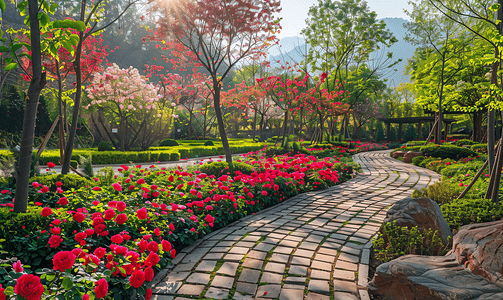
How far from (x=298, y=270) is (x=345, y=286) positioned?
465 mm

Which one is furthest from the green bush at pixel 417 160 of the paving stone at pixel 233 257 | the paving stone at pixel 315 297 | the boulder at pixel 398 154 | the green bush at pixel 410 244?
the paving stone at pixel 315 297

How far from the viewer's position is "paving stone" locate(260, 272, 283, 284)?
2.70m

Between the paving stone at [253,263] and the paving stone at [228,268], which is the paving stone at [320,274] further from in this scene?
the paving stone at [228,268]

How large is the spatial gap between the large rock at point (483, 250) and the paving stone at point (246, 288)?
197cm

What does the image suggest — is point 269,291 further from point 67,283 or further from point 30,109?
point 30,109

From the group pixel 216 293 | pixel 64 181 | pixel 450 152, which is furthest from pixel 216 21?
pixel 450 152

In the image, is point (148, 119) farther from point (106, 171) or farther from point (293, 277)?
point (293, 277)

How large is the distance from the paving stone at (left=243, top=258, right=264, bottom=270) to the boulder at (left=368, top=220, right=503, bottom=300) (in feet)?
3.48

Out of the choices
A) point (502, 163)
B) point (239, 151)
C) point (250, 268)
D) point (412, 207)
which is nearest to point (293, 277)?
point (250, 268)

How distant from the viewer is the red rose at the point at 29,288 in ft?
5.36

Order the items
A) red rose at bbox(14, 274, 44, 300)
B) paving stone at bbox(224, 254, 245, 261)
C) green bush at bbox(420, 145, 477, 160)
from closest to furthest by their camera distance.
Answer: red rose at bbox(14, 274, 44, 300) → paving stone at bbox(224, 254, 245, 261) → green bush at bbox(420, 145, 477, 160)

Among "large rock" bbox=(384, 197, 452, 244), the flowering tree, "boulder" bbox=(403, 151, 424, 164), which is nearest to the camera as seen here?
"large rock" bbox=(384, 197, 452, 244)

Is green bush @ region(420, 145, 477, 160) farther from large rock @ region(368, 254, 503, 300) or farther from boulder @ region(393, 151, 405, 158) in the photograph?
large rock @ region(368, 254, 503, 300)

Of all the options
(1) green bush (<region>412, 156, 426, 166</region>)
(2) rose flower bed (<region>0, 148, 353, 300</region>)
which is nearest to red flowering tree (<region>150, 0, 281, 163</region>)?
(2) rose flower bed (<region>0, 148, 353, 300</region>)
